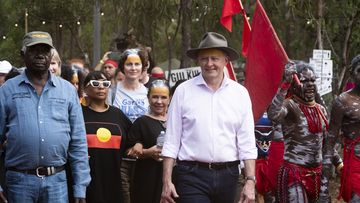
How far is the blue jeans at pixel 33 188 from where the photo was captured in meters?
6.53

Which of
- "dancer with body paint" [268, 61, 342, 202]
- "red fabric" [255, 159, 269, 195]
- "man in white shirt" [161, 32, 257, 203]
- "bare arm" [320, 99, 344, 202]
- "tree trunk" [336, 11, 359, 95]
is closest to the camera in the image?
"man in white shirt" [161, 32, 257, 203]

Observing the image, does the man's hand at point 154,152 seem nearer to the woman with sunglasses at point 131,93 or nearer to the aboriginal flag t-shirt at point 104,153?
the aboriginal flag t-shirt at point 104,153

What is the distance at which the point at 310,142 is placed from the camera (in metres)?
8.23

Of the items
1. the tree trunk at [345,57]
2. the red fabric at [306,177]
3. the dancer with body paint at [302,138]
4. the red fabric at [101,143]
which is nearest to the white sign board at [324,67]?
the tree trunk at [345,57]

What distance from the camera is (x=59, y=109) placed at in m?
6.67

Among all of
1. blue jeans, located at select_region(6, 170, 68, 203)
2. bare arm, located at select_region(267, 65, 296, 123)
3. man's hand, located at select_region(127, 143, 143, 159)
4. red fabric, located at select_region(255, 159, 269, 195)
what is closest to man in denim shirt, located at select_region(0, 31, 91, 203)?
blue jeans, located at select_region(6, 170, 68, 203)

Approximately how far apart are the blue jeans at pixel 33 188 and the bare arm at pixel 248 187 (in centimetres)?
149

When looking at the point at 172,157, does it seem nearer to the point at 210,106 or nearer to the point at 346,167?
the point at 210,106

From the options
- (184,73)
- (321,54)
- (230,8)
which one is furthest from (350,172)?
(184,73)

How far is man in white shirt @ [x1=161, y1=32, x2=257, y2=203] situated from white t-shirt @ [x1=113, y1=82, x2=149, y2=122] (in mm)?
2377

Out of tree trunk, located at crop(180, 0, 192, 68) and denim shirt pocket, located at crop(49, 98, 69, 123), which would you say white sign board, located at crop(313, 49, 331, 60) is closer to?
tree trunk, located at crop(180, 0, 192, 68)

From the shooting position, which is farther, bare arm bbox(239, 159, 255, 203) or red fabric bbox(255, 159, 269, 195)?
red fabric bbox(255, 159, 269, 195)

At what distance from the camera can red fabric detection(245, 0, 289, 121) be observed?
8.65m

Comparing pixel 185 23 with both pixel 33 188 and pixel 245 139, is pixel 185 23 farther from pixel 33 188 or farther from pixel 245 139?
pixel 33 188
